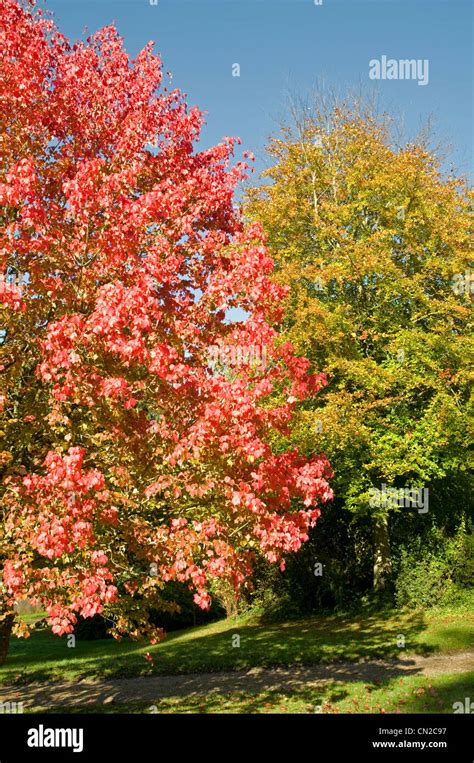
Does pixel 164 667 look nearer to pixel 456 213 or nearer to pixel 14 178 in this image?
pixel 14 178

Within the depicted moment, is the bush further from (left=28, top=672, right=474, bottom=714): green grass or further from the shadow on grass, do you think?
(left=28, top=672, right=474, bottom=714): green grass

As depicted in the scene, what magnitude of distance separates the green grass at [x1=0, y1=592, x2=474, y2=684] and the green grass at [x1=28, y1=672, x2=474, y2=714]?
3131 millimetres

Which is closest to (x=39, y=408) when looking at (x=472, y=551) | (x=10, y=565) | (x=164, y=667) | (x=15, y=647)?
(x=10, y=565)

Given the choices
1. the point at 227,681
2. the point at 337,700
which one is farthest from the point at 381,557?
the point at 337,700

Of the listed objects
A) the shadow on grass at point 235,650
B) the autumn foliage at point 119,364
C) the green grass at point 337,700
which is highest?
the autumn foliage at point 119,364

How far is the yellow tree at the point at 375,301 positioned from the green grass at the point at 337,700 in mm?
7327

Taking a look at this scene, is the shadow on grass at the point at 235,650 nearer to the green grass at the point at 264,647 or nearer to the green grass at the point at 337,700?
the green grass at the point at 264,647

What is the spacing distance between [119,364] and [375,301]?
1567cm

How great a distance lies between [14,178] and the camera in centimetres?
756

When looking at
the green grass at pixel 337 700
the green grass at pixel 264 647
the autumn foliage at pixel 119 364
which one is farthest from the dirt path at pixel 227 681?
the autumn foliage at pixel 119 364

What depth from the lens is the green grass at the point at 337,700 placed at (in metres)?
10.3

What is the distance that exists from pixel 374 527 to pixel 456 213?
470 inches

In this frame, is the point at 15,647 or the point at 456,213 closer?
the point at 456,213

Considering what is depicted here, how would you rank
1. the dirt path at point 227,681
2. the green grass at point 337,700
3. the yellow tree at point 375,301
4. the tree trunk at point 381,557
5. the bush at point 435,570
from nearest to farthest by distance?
1. the green grass at point 337,700
2. the dirt path at point 227,681
3. the yellow tree at point 375,301
4. the bush at point 435,570
5. the tree trunk at point 381,557
